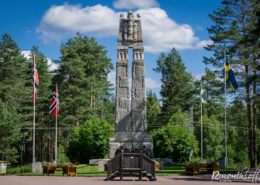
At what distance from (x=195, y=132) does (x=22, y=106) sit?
74.1 feet

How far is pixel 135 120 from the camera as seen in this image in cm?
A: 2616

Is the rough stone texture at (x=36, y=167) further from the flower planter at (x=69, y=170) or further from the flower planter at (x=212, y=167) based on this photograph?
the flower planter at (x=212, y=167)

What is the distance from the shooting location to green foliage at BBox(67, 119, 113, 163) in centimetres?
3334

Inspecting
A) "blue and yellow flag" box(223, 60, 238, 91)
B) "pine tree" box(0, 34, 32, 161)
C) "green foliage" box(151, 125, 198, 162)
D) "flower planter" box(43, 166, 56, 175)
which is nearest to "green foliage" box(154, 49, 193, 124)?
"green foliage" box(151, 125, 198, 162)

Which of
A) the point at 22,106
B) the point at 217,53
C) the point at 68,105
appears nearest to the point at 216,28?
the point at 217,53

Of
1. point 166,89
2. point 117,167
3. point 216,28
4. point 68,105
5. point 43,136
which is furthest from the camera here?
point 166,89

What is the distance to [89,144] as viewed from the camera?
3322 cm

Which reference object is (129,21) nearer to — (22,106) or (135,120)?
(135,120)

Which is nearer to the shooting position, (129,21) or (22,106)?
(129,21)

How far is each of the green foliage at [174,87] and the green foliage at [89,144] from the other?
1673cm

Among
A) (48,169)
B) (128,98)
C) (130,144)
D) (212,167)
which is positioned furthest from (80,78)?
(212,167)

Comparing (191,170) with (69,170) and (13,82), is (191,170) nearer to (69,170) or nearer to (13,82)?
(69,170)

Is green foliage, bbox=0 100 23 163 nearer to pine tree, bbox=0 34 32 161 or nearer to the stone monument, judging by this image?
pine tree, bbox=0 34 32 161

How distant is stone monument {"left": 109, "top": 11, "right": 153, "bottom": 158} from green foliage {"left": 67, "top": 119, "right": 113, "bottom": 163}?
7941 mm
